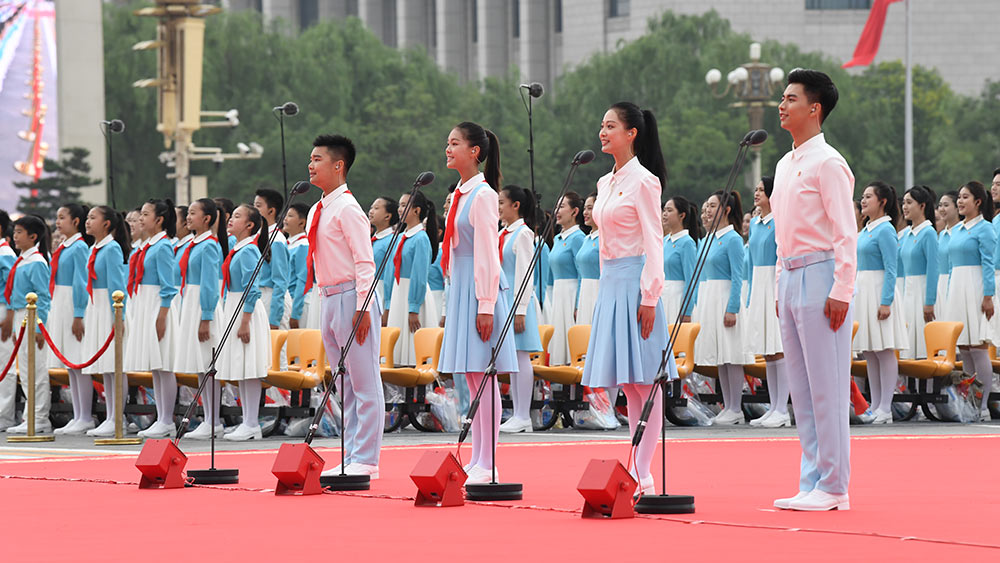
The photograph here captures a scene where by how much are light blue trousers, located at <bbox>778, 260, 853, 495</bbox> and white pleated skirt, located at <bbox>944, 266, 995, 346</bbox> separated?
7.44 metres

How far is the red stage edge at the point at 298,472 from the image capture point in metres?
9.62

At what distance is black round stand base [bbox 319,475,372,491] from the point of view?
9.90 m

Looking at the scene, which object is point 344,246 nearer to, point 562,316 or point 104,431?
point 104,431

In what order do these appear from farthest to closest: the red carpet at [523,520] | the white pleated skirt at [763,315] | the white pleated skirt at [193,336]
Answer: the white pleated skirt at [763,315], the white pleated skirt at [193,336], the red carpet at [523,520]

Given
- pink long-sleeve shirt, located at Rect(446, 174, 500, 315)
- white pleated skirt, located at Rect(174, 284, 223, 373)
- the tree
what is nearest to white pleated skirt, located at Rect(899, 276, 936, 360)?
white pleated skirt, located at Rect(174, 284, 223, 373)

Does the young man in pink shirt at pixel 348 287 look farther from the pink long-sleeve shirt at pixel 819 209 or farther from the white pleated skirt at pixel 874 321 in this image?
the white pleated skirt at pixel 874 321

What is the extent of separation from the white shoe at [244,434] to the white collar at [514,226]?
2713mm

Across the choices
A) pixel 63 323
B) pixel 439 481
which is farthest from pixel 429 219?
pixel 439 481

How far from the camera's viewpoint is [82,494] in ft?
32.7

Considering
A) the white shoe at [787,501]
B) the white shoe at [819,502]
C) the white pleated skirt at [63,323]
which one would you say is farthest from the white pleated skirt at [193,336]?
the white shoe at [819,502]

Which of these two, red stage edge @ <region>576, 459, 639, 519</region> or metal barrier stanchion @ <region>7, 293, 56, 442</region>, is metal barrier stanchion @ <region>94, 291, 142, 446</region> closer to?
metal barrier stanchion @ <region>7, 293, 56, 442</region>

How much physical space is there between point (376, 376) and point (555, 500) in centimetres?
185

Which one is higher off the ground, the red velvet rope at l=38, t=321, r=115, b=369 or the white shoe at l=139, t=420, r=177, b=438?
the red velvet rope at l=38, t=321, r=115, b=369

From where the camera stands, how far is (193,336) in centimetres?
1490
